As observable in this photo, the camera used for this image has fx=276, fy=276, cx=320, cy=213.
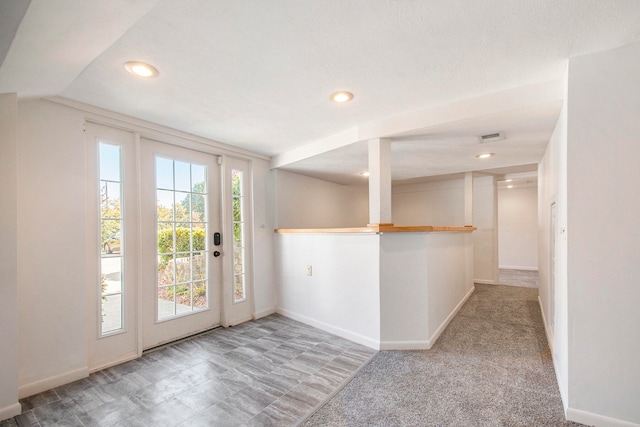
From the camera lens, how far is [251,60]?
169 centimetres

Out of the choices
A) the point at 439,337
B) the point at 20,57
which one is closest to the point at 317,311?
the point at 439,337

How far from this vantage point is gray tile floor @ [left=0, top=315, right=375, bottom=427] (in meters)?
1.81

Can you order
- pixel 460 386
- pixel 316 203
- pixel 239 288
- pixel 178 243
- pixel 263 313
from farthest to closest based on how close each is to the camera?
1. pixel 316 203
2. pixel 263 313
3. pixel 239 288
4. pixel 178 243
5. pixel 460 386

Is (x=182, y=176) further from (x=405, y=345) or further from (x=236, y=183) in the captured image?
(x=405, y=345)

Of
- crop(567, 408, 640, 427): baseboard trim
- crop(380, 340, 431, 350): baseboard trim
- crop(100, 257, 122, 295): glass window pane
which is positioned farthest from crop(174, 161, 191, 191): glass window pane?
crop(567, 408, 640, 427): baseboard trim

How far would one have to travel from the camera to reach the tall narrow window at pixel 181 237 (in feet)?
9.69

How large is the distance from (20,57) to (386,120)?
253 cm

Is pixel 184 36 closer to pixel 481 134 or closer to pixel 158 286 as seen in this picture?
pixel 158 286

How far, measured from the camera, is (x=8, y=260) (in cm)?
186

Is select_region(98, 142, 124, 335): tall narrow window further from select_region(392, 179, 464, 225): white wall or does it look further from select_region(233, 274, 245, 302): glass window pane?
select_region(392, 179, 464, 225): white wall

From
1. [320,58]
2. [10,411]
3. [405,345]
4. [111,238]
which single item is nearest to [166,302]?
[111,238]

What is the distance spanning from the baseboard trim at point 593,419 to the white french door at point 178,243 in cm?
330

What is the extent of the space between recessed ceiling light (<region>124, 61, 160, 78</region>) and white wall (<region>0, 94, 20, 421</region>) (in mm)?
883

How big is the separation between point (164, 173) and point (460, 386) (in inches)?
133
